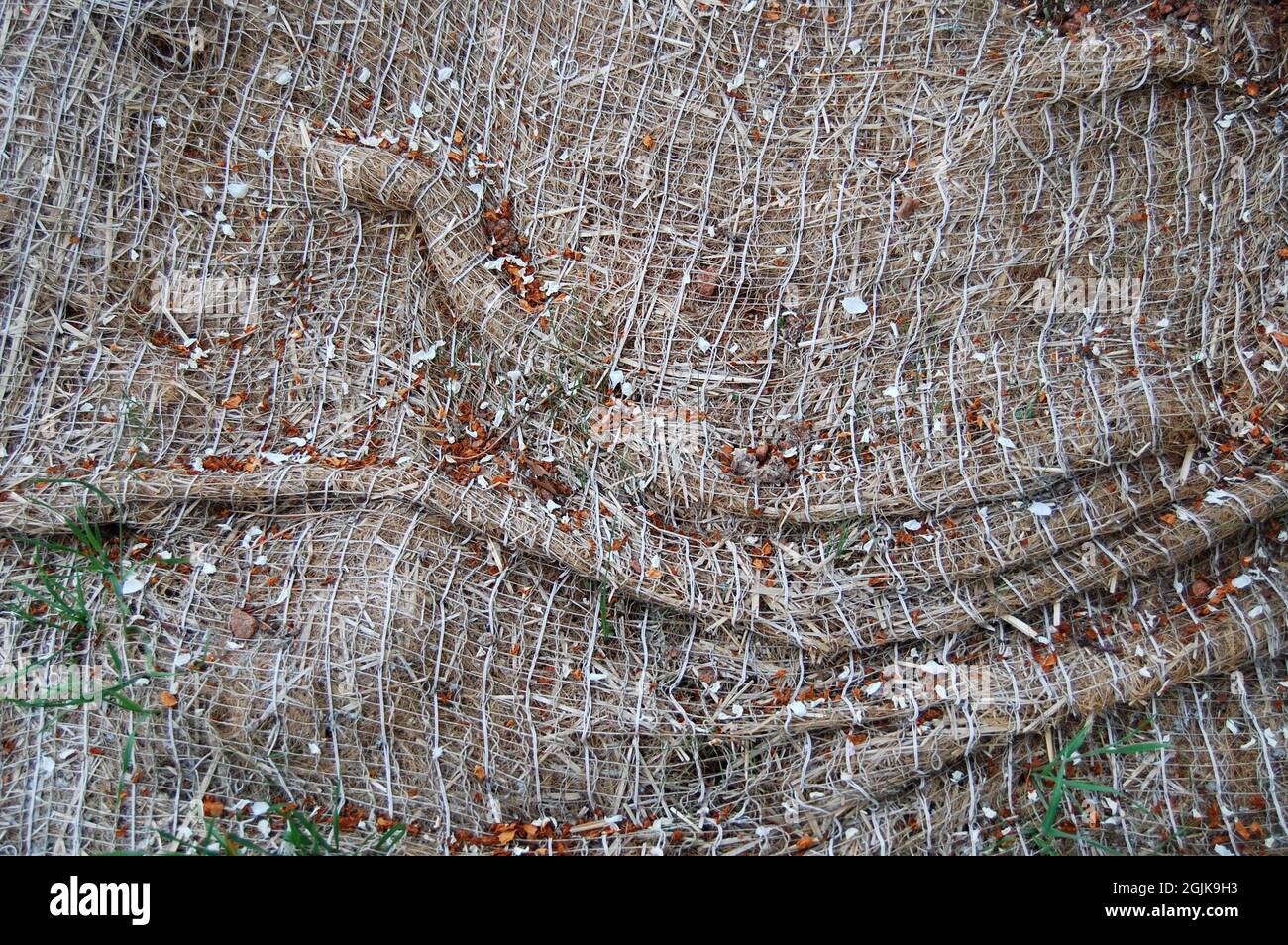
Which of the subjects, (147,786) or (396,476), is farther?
(396,476)

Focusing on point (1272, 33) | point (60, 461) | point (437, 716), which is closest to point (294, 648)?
point (437, 716)

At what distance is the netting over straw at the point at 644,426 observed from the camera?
181 centimetres

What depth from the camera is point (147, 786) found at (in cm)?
173

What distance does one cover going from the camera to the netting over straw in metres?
1.81

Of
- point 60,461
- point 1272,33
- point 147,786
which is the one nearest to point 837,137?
point 1272,33

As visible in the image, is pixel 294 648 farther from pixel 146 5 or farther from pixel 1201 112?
pixel 1201 112

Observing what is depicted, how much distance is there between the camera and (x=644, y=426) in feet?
6.73

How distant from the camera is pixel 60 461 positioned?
1.95 m
